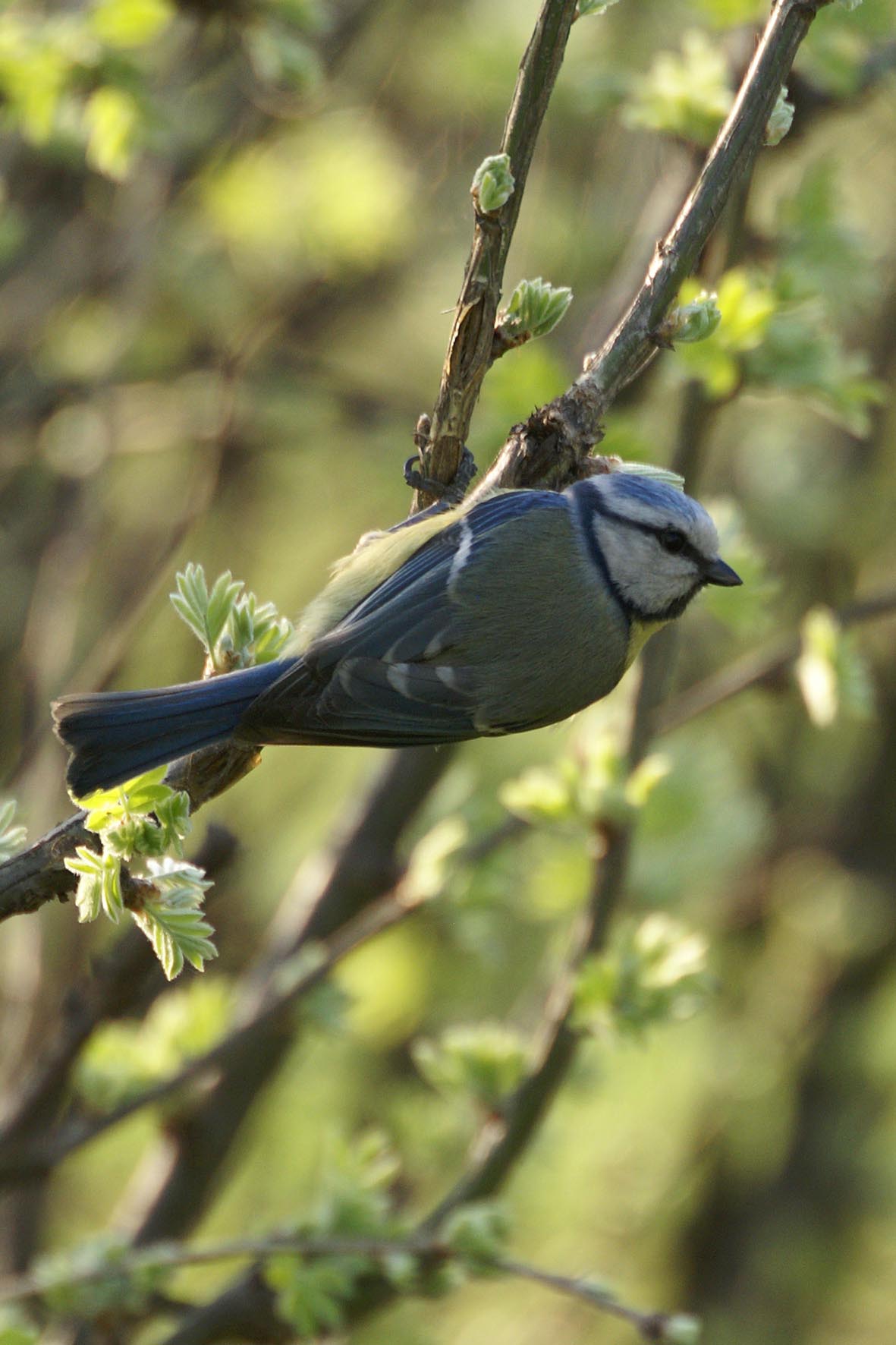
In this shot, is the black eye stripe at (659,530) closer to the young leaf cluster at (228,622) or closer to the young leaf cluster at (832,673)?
the young leaf cluster at (832,673)

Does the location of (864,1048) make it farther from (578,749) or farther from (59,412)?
(59,412)

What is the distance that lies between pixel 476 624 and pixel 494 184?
72 centimetres

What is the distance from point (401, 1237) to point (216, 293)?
3.29 m

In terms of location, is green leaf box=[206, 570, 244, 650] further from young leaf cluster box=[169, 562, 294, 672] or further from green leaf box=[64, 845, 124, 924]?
green leaf box=[64, 845, 124, 924]

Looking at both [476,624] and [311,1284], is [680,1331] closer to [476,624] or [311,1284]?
[311,1284]

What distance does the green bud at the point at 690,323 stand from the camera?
150cm

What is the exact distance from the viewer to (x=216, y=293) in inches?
179

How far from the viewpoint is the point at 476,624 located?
6.55 feet

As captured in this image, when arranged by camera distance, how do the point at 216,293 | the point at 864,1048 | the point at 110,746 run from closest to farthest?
the point at 110,746, the point at 216,293, the point at 864,1048

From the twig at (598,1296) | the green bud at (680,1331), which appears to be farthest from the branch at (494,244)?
the green bud at (680,1331)

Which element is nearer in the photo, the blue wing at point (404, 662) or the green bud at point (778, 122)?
the green bud at point (778, 122)

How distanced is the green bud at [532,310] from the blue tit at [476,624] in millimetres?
281

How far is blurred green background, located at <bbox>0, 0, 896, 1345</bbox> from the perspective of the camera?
2377 mm

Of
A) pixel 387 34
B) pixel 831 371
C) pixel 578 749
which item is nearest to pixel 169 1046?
pixel 578 749
